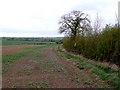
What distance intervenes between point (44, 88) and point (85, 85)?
1856 mm

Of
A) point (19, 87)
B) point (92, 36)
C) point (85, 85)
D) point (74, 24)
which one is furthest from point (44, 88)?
point (74, 24)

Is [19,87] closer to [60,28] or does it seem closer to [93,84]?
[93,84]

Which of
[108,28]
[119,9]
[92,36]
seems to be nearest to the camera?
[119,9]

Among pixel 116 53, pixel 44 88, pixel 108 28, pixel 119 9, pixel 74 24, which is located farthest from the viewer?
pixel 74 24

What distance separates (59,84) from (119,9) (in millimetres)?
7634

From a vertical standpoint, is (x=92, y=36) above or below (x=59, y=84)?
above

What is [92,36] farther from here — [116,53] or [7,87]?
[7,87]

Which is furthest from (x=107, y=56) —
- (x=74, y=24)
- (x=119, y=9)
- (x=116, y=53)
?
(x=74, y=24)

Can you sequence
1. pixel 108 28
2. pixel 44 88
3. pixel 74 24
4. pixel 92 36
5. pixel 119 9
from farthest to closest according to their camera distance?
pixel 74 24, pixel 92 36, pixel 108 28, pixel 119 9, pixel 44 88

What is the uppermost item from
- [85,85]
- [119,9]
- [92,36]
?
[119,9]

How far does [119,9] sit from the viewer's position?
16.5 meters

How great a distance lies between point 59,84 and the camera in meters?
10.9

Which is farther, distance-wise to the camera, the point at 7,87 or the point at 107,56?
the point at 107,56

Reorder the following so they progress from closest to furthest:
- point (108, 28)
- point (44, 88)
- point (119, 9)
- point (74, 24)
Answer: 1. point (44, 88)
2. point (119, 9)
3. point (108, 28)
4. point (74, 24)
